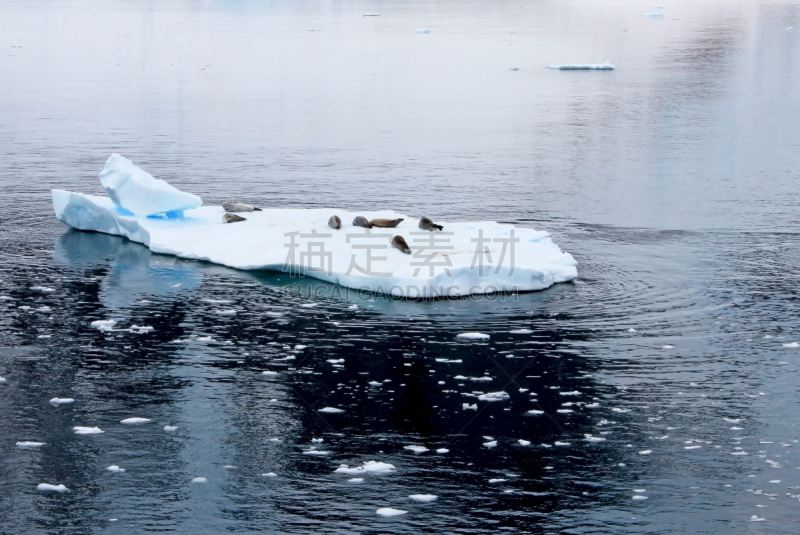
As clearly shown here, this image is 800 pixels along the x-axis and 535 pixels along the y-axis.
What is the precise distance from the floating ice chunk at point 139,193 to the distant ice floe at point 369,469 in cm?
874

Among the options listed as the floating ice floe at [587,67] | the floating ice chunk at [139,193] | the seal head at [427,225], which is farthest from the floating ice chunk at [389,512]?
the floating ice floe at [587,67]

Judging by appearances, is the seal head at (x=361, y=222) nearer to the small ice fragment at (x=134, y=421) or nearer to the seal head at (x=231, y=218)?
the seal head at (x=231, y=218)

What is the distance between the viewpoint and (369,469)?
26.7 ft

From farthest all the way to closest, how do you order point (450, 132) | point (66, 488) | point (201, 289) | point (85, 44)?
point (85, 44), point (450, 132), point (201, 289), point (66, 488)

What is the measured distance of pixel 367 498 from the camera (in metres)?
7.66

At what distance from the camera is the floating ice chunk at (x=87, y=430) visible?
8.79m

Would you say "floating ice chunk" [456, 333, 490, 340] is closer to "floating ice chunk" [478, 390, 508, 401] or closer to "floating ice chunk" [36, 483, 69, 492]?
"floating ice chunk" [478, 390, 508, 401]

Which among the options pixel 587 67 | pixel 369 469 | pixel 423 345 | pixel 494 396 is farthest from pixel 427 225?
pixel 587 67

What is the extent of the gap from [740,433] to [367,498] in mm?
3629

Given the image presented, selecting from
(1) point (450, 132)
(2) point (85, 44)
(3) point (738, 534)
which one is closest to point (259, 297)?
(3) point (738, 534)

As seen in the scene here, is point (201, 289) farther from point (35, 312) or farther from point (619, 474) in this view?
point (619, 474)

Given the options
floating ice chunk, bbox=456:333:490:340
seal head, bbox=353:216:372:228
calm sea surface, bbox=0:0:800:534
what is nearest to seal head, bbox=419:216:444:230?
seal head, bbox=353:216:372:228

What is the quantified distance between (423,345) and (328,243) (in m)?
3.62

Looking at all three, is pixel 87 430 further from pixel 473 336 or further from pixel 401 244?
pixel 401 244
